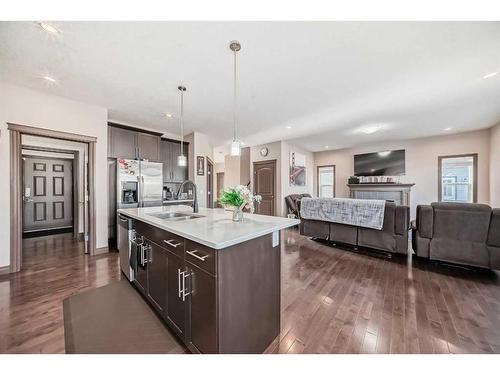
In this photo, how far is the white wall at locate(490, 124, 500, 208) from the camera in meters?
4.55

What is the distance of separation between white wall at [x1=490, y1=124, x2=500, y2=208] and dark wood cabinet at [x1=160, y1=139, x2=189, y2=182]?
7.54m

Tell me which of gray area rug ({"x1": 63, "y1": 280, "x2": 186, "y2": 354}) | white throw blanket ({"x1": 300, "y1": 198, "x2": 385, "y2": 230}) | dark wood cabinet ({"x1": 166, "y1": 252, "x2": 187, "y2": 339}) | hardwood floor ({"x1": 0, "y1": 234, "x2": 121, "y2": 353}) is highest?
white throw blanket ({"x1": 300, "y1": 198, "x2": 385, "y2": 230})

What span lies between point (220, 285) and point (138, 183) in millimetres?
3633

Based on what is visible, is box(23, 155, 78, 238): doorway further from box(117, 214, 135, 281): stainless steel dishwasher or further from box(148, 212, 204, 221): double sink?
box(148, 212, 204, 221): double sink

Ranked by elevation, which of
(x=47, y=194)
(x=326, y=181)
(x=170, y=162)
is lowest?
(x=47, y=194)

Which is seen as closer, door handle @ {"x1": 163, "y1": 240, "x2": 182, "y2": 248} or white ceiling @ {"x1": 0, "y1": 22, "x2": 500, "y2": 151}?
door handle @ {"x1": 163, "y1": 240, "x2": 182, "y2": 248}

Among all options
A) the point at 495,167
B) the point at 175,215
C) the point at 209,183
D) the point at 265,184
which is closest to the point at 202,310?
the point at 175,215

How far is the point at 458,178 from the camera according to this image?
18.6 ft

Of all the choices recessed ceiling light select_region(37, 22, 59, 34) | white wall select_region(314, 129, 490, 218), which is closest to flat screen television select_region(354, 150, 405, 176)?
white wall select_region(314, 129, 490, 218)

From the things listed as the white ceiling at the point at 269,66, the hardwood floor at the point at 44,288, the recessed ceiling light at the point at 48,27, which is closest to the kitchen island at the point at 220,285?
the hardwood floor at the point at 44,288

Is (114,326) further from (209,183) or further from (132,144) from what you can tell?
(209,183)

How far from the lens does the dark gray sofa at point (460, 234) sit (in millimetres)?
2521

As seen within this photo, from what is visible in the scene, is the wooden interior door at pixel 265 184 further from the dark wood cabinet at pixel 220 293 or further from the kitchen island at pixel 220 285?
the dark wood cabinet at pixel 220 293

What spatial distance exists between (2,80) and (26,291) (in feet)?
8.87
